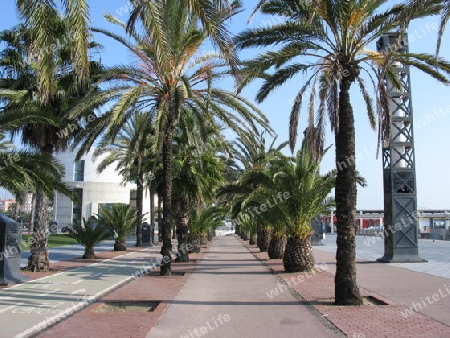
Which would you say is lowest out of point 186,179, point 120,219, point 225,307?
point 225,307

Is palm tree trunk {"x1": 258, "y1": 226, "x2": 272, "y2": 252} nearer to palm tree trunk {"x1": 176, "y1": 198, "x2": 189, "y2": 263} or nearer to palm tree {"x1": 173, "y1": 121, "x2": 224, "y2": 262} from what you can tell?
palm tree {"x1": 173, "y1": 121, "x2": 224, "y2": 262}

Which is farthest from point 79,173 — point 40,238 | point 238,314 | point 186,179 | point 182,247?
point 238,314

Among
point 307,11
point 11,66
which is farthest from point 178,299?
point 11,66

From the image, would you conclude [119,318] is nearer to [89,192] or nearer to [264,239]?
[264,239]

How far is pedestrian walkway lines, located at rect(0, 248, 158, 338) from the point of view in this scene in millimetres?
7985

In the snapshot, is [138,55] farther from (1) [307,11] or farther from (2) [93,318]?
(2) [93,318]

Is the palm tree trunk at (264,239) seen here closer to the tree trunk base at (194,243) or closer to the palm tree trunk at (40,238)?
the tree trunk base at (194,243)

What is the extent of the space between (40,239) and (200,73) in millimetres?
7935

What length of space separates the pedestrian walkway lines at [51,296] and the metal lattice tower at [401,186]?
1021 cm

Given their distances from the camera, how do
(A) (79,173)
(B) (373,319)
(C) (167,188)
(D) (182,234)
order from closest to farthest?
(B) (373,319)
(C) (167,188)
(D) (182,234)
(A) (79,173)

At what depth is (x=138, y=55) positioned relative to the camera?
49.6 feet

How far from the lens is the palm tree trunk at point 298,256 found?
634 inches

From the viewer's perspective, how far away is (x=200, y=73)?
51.9 ft

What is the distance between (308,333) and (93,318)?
12.8 feet
